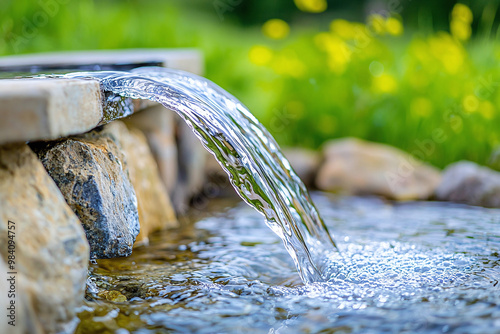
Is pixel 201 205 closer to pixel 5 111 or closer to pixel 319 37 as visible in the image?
pixel 319 37

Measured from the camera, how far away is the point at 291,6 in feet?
47.6

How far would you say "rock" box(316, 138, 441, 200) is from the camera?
152 inches

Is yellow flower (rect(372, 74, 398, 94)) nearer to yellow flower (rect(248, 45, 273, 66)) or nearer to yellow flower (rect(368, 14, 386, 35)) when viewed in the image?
yellow flower (rect(368, 14, 386, 35))

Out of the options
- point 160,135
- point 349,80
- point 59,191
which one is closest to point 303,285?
point 59,191

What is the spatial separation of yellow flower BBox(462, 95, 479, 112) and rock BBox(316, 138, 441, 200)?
542mm

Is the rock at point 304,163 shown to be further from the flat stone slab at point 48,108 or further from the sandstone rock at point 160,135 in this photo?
the flat stone slab at point 48,108

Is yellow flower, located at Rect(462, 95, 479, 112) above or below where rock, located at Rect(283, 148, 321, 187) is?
above

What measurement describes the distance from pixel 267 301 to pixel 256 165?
0.63 m

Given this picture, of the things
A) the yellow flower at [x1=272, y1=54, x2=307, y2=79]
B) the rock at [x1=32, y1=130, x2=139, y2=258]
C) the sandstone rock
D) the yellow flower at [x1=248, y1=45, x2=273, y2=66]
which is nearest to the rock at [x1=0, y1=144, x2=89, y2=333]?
the rock at [x1=32, y1=130, x2=139, y2=258]

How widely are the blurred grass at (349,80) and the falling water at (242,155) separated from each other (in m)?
1.97

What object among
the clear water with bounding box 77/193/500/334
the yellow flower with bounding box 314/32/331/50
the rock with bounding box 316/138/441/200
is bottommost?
the clear water with bounding box 77/193/500/334

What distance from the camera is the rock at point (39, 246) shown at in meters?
1.45

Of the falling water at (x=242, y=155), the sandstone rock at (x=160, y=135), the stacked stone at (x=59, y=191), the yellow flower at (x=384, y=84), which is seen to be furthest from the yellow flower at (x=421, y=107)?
the stacked stone at (x=59, y=191)

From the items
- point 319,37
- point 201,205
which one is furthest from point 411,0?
point 201,205
